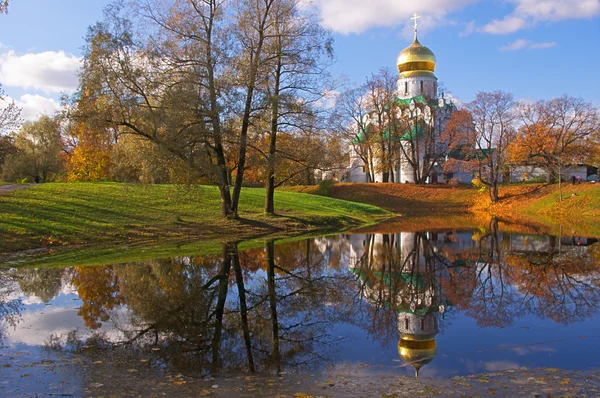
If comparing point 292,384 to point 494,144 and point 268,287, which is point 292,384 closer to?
point 268,287

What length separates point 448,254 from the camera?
16844 mm

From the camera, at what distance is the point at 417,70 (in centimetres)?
6200

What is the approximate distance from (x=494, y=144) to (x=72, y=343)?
4970 cm

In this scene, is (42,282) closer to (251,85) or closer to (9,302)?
(9,302)

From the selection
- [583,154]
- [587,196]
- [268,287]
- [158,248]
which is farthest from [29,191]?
[583,154]

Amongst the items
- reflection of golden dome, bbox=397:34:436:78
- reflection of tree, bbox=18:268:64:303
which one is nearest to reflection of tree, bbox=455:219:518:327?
reflection of tree, bbox=18:268:64:303

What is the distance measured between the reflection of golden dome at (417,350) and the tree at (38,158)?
5246 centimetres

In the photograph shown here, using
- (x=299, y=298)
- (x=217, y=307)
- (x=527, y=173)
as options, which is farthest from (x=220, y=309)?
(x=527, y=173)

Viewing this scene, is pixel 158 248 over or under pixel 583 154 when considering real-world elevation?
under

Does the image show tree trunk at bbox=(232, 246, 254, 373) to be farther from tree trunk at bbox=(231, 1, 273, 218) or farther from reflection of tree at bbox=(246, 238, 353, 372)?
tree trunk at bbox=(231, 1, 273, 218)

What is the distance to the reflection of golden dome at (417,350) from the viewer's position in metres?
6.20

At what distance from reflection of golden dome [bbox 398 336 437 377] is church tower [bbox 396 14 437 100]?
57.4 m

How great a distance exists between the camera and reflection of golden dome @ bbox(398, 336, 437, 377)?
620 cm

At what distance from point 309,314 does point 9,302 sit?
6.00m
